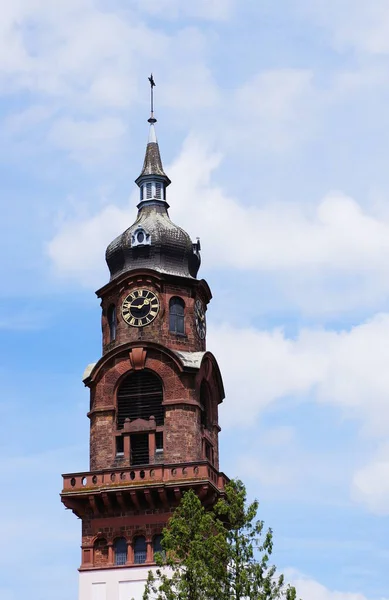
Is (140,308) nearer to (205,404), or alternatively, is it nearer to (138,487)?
(205,404)

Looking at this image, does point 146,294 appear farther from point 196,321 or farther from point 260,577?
point 260,577

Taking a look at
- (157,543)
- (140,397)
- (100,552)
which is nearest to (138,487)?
(157,543)

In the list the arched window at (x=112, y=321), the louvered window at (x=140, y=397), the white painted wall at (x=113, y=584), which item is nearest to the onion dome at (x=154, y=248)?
the arched window at (x=112, y=321)

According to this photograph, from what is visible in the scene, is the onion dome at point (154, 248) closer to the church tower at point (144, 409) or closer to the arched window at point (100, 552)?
the church tower at point (144, 409)

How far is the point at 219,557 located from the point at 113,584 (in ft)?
49.0

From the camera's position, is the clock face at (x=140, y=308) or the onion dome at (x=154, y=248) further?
the onion dome at (x=154, y=248)

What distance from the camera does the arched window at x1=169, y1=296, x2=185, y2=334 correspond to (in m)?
75.4

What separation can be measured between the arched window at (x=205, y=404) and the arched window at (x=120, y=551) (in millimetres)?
8198

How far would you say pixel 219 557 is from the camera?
5534cm

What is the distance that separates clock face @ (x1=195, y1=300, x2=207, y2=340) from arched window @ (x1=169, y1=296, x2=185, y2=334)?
45.1 inches

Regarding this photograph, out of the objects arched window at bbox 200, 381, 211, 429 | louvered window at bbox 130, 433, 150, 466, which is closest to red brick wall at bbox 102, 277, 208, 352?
arched window at bbox 200, 381, 211, 429

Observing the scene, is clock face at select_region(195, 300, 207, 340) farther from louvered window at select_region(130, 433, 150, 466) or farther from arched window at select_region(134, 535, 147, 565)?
arched window at select_region(134, 535, 147, 565)

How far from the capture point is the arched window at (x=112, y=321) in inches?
3009

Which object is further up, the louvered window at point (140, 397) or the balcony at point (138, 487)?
the louvered window at point (140, 397)
